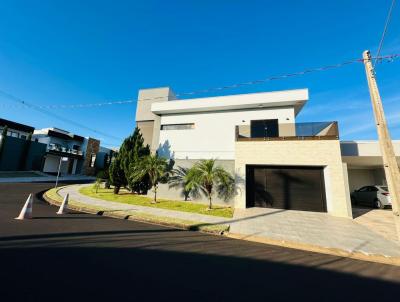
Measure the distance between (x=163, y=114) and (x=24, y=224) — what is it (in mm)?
15276

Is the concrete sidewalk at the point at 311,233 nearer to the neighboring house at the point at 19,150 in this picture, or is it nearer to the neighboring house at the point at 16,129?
the neighboring house at the point at 19,150

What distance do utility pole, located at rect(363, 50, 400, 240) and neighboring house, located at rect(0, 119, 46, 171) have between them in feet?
121

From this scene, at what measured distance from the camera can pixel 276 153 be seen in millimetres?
12492

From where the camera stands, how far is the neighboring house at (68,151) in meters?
33.1

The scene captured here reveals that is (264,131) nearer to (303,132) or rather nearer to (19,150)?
(303,132)

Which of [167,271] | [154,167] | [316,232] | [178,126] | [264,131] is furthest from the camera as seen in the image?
[178,126]

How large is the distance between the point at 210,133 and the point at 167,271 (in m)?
14.9

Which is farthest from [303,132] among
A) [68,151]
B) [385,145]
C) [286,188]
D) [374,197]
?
[68,151]

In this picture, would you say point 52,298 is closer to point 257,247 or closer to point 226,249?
point 226,249

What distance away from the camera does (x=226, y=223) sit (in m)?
8.48

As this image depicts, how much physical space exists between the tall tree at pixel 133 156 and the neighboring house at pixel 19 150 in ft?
68.0

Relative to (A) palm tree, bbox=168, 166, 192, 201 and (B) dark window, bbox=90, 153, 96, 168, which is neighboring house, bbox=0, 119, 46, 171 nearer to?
(B) dark window, bbox=90, 153, 96, 168

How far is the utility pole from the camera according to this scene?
6.42 metres

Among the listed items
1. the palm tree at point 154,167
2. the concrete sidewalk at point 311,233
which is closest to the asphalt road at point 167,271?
the concrete sidewalk at point 311,233
